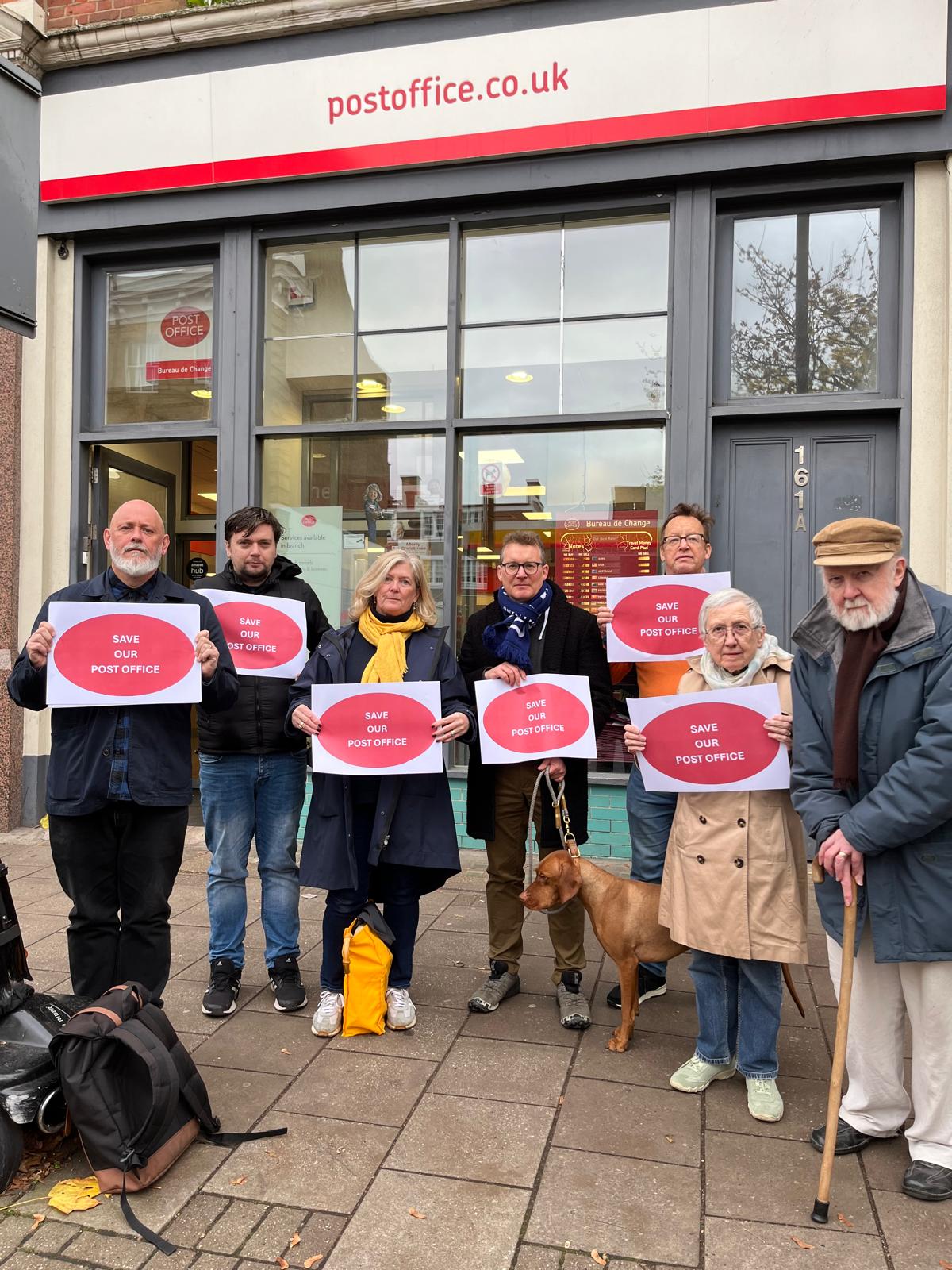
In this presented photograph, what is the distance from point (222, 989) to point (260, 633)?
1.61 metres

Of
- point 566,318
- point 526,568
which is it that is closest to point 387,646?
point 526,568

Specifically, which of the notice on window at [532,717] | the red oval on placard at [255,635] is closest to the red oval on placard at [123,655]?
the red oval on placard at [255,635]

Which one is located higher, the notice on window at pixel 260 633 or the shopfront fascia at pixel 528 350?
the shopfront fascia at pixel 528 350

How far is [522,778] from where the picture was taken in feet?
13.6

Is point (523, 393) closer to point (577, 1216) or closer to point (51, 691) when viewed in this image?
point (51, 691)

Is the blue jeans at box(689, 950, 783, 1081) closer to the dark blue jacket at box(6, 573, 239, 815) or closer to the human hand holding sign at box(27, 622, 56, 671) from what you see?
the dark blue jacket at box(6, 573, 239, 815)

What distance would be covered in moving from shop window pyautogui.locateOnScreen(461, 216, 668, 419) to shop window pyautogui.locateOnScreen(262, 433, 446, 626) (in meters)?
0.65

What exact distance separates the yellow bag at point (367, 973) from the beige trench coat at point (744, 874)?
1230 millimetres

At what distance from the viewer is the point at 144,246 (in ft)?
24.5

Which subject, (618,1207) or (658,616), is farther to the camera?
(658,616)

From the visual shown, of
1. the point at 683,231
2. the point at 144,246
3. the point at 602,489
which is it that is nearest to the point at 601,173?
the point at 683,231

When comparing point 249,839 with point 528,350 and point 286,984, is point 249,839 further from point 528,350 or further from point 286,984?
point 528,350

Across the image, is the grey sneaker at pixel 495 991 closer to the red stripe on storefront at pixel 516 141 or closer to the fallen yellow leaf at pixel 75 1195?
the fallen yellow leaf at pixel 75 1195

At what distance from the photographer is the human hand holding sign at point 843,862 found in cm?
283
